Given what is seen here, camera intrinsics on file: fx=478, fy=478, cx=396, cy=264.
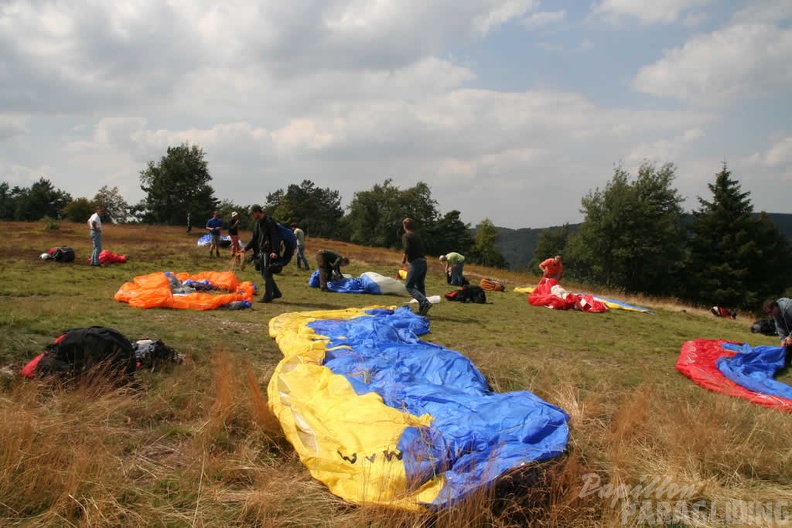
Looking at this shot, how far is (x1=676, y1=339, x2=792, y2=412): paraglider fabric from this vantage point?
17.7ft

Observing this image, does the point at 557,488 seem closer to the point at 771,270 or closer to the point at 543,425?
the point at 543,425

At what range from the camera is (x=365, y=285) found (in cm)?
1220

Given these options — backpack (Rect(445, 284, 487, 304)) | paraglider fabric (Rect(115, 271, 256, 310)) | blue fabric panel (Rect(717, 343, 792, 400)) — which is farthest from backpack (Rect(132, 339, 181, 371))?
backpack (Rect(445, 284, 487, 304))

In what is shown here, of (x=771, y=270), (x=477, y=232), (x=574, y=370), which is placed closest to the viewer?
(x=574, y=370)

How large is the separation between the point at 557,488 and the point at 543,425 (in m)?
0.43

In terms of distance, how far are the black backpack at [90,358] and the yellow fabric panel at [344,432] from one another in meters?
1.37

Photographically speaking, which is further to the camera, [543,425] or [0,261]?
[0,261]

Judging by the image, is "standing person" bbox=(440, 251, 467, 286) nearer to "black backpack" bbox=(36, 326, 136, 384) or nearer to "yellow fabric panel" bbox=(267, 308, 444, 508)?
"yellow fabric panel" bbox=(267, 308, 444, 508)

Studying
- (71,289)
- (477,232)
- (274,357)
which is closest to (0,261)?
(71,289)

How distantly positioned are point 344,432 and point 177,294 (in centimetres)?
680

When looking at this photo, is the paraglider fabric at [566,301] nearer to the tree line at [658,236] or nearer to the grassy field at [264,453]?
the grassy field at [264,453]

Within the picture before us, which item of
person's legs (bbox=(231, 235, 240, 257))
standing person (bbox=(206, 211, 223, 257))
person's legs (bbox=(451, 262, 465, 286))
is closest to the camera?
person's legs (bbox=(451, 262, 465, 286))

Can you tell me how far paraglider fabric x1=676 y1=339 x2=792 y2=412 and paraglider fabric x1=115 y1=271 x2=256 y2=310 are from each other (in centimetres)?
705

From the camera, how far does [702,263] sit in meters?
36.2
